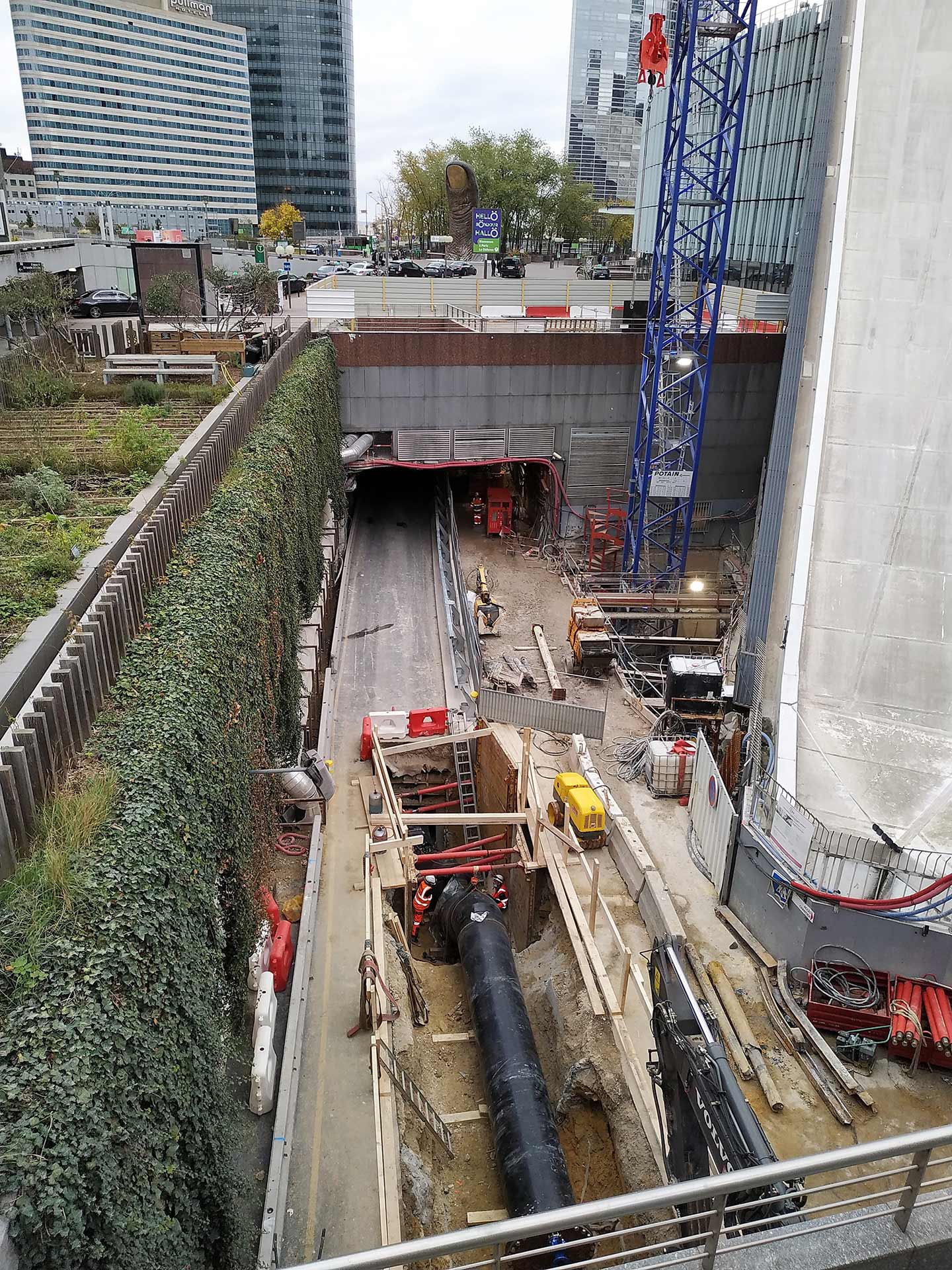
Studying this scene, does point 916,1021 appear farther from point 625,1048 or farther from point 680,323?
point 680,323

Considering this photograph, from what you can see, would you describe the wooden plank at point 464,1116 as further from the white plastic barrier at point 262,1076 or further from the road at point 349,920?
the white plastic barrier at point 262,1076

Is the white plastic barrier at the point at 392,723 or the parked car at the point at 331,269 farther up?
the parked car at the point at 331,269

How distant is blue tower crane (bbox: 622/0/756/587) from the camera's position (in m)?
22.8

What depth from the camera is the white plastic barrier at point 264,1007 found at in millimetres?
9852

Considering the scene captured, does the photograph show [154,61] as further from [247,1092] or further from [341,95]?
[247,1092]

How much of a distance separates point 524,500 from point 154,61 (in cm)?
16576

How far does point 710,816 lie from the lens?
1459 centimetres

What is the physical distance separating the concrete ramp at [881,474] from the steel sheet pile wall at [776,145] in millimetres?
10634

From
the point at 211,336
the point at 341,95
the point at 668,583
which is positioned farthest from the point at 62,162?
the point at 668,583

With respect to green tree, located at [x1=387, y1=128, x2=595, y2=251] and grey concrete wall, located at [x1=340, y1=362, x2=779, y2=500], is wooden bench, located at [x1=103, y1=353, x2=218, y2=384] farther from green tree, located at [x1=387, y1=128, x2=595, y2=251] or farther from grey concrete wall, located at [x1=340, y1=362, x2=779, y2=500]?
green tree, located at [x1=387, y1=128, x2=595, y2=251]

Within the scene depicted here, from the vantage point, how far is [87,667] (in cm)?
755

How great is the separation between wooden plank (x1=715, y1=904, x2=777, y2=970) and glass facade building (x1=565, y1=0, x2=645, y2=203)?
170 meters

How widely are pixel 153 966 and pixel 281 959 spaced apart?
5.84 metres

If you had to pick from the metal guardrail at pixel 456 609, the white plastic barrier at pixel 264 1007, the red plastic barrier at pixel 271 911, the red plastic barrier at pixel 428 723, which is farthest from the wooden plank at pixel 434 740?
the white plastic barrier at pixel 264 1007
